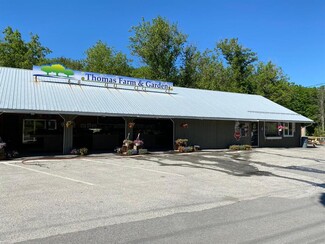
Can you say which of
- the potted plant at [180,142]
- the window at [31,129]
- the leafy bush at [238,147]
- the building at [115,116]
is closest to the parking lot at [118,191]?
the building at [115,116]

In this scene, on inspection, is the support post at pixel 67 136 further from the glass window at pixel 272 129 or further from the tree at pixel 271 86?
the tree at pixel 271 86

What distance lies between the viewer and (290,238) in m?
4.96

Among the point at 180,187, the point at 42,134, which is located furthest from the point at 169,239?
the point at 42,134

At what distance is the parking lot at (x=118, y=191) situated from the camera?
5668 mm

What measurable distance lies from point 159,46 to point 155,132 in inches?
828

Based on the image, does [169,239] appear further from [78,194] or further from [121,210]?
[78,194]

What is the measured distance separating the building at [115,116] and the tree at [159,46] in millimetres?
16035

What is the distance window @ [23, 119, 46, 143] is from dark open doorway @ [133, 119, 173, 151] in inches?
238

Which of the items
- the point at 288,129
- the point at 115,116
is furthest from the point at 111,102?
the point at 288,129

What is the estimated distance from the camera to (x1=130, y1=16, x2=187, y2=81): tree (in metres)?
42.2

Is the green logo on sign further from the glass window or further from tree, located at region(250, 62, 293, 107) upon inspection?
tree, located at region(250, 62, 293, 107)

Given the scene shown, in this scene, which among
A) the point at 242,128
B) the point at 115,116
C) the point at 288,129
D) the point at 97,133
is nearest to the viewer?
the point at 115,116

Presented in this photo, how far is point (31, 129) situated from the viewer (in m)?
19.7

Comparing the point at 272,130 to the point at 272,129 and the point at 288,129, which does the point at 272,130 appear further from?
the point at 288,129
